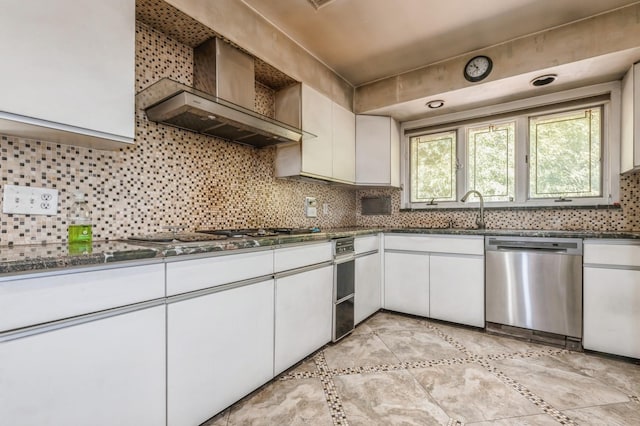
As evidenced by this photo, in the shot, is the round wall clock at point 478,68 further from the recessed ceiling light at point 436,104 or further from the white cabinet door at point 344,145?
the white cabinet door at point 344,145

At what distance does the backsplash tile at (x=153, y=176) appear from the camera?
4.47ft

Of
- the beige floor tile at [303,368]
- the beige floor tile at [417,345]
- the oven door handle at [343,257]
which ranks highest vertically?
the oven door handle at [343,257]

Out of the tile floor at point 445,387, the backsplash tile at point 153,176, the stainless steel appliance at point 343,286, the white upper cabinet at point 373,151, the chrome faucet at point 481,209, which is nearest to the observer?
the backsplash tile at point 153,176

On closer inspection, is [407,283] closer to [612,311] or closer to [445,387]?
[445,387]

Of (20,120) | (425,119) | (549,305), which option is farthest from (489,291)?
(20,120)

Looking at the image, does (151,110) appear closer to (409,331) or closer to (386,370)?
(386,370)

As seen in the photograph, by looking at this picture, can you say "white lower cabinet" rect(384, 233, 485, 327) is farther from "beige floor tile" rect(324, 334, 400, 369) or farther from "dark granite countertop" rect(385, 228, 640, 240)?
"beige floor tile" rect(324, 334, 400, 369)

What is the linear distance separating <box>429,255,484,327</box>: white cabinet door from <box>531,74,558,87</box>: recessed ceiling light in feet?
5.02

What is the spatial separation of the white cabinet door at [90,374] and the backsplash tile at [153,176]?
676 mm

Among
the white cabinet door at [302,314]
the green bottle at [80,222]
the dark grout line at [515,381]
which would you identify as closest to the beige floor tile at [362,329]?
the white cabinet door at [302,314]

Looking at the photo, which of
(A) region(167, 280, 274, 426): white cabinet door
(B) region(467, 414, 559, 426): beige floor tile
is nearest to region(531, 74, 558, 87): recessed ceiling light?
(B) region(467, 414, 559, 426): beige floor tile

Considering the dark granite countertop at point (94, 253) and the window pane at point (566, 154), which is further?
the window pane at point (566, 154)

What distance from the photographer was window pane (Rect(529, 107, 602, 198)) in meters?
2.59

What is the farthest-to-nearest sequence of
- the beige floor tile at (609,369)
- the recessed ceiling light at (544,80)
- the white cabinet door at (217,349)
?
1. the recessed ceiling light at (544,80)
2. the beige floor tile at (609,369)
3. the white cabinet door at (217,349)
